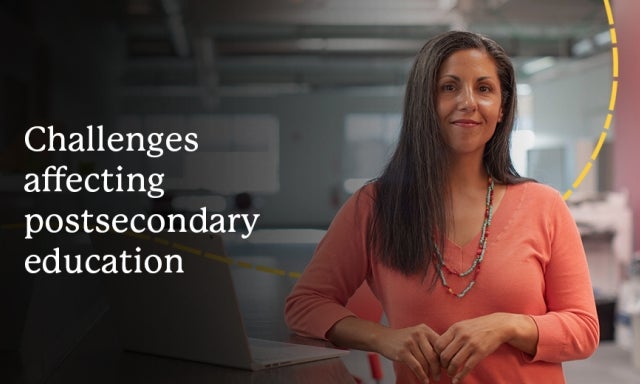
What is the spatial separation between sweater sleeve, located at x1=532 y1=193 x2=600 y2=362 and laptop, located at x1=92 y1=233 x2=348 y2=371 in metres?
0.32

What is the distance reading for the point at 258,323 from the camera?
1652 mm

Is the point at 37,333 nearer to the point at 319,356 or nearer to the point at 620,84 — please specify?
the point at 319,356

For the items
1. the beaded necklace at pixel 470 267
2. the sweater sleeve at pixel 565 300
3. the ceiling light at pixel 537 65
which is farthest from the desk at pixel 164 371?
the ceiling light at pixel 537 65

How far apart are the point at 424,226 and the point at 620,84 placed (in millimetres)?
1102

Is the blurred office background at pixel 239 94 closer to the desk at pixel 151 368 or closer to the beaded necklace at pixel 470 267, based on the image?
the desk at pixel 151 368

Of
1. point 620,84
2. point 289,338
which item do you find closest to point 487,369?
point 289,338

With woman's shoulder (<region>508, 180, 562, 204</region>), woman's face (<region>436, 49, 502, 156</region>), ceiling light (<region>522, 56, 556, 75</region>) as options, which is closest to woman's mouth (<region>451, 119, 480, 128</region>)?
woman's face (<region>436, 49, 502, 156</region>)

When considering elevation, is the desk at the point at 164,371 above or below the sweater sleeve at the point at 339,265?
below

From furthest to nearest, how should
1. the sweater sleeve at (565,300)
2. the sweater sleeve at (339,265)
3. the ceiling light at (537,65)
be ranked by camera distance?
the ceiling light at (537,65), the sweater sleeve at (339,265), the sweater sleeve at (565,300)

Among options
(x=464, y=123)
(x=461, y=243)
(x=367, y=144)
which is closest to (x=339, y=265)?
(x=461, y=243)

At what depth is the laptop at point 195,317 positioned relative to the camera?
3.86 feet

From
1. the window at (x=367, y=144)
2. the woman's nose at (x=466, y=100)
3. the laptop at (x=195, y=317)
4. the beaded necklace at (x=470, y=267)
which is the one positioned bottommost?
the laptop at (x=195, y=317)

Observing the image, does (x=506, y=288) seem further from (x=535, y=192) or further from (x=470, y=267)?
(x=535, y=192)

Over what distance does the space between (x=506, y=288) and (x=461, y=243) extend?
103 mm
